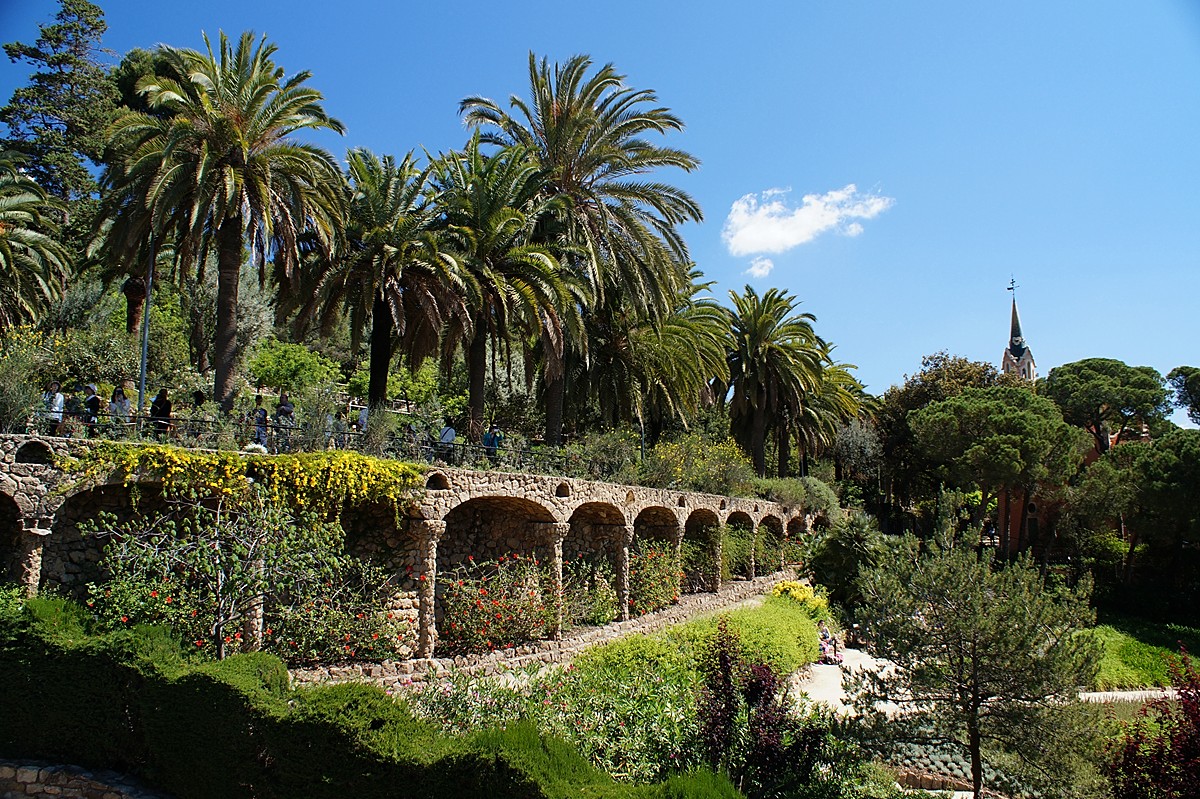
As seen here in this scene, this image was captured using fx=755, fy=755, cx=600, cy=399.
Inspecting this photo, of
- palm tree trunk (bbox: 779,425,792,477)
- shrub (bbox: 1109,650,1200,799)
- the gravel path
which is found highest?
palm tree trunk (bbox: 779,425,792,477)

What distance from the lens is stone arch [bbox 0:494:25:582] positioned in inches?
382

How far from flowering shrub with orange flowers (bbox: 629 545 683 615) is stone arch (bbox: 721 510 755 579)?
13.6 feet

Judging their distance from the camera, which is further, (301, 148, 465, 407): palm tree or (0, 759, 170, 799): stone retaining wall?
(301, 148, 465, 407): palm tree

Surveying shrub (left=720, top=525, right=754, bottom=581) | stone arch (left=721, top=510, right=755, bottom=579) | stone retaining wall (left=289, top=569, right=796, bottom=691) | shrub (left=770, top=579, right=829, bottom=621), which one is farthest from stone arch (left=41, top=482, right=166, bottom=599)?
stone arch (left=721, top=510, right=755, bottom=579)

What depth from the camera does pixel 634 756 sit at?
812 centimetres

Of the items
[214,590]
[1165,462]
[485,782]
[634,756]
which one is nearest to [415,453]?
[214,590]

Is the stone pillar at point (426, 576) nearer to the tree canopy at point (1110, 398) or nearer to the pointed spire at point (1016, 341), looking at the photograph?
the tree canopy at point (1110, 398)

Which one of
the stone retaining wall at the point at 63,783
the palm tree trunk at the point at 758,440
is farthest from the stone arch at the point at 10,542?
the palm tree trunk at the point at 758,440

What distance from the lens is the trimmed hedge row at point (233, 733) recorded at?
568cm

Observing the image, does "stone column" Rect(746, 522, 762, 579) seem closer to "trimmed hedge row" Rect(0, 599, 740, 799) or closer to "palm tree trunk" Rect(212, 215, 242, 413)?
"palm tree trunk" Rect(212, 215, 242, 413)

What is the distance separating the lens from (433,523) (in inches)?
505

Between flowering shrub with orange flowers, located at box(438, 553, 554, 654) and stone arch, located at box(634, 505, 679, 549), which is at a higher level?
stone arch, located at box(634, 505, 679, 549)

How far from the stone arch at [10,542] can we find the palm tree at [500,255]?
867 cm

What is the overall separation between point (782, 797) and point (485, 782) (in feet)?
10.3
